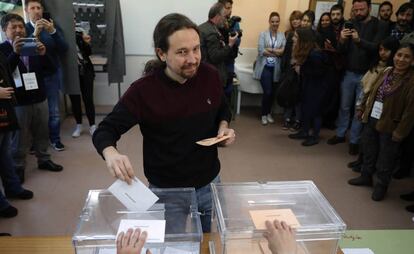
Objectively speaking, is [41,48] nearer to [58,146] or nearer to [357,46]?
[58,146]

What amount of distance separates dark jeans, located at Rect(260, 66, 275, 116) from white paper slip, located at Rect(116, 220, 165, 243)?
3815 millimetres

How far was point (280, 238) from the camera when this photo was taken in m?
0.95

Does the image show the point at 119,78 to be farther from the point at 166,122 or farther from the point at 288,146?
the point at 166,122

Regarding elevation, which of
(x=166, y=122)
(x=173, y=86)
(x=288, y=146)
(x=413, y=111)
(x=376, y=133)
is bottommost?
(x=288, y=146)

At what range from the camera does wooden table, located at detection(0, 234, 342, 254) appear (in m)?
1.24

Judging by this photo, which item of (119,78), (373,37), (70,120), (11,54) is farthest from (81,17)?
(373,37)

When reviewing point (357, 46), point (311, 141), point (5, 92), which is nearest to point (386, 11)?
point (357, 46)

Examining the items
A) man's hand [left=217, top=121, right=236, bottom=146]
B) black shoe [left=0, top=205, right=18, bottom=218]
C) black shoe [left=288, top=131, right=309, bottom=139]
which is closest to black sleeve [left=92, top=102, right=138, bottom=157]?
man's hand [left=217, top=121, right=236, bottom=146]

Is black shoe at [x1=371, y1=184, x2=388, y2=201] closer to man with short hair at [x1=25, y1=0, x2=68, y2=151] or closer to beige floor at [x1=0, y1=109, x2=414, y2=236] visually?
beige floor at [x1=0, y1=109, x2=414, y2=236]

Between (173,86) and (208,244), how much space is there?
1.96ft

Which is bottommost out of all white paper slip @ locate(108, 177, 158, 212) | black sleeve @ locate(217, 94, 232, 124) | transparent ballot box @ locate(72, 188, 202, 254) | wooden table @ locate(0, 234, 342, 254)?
wooden table @ locate(0, 234, 342, 254)

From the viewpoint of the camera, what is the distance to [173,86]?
133 cm

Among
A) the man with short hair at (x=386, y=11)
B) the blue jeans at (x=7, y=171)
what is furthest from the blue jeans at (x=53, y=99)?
the man with short hair at (x=386, y=11)

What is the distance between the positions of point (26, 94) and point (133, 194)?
2.23 meters
